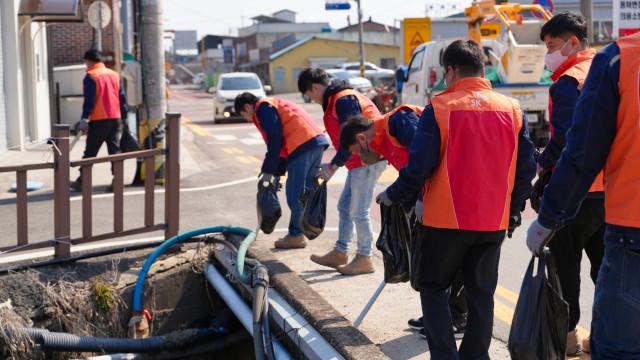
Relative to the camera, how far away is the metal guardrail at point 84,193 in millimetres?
6645

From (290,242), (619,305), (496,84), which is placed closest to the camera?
(619,305)

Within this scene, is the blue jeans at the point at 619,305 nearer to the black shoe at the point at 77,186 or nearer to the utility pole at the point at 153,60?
the black shoe at the point at 77,186

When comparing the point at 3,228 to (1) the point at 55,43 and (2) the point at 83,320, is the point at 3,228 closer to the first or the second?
(2) the point at 83,320

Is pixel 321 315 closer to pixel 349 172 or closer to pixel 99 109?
pixel 349 172

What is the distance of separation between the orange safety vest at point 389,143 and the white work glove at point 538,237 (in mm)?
1449

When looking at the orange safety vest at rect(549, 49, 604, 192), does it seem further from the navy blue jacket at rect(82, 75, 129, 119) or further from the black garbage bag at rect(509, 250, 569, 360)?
the navy blue jacket at rect(82, 75, 129, 119)

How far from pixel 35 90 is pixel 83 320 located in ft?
42.7

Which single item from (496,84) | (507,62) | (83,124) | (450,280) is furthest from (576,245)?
(507,62)

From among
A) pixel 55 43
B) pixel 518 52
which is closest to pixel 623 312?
pixel 518 52

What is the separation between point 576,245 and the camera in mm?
4691

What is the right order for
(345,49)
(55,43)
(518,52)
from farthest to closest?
(345,49) < (55,43) < (518,52)

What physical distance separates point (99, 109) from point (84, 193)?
16.0ft

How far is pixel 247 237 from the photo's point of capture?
6.71 metres

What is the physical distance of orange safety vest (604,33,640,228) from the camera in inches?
120
